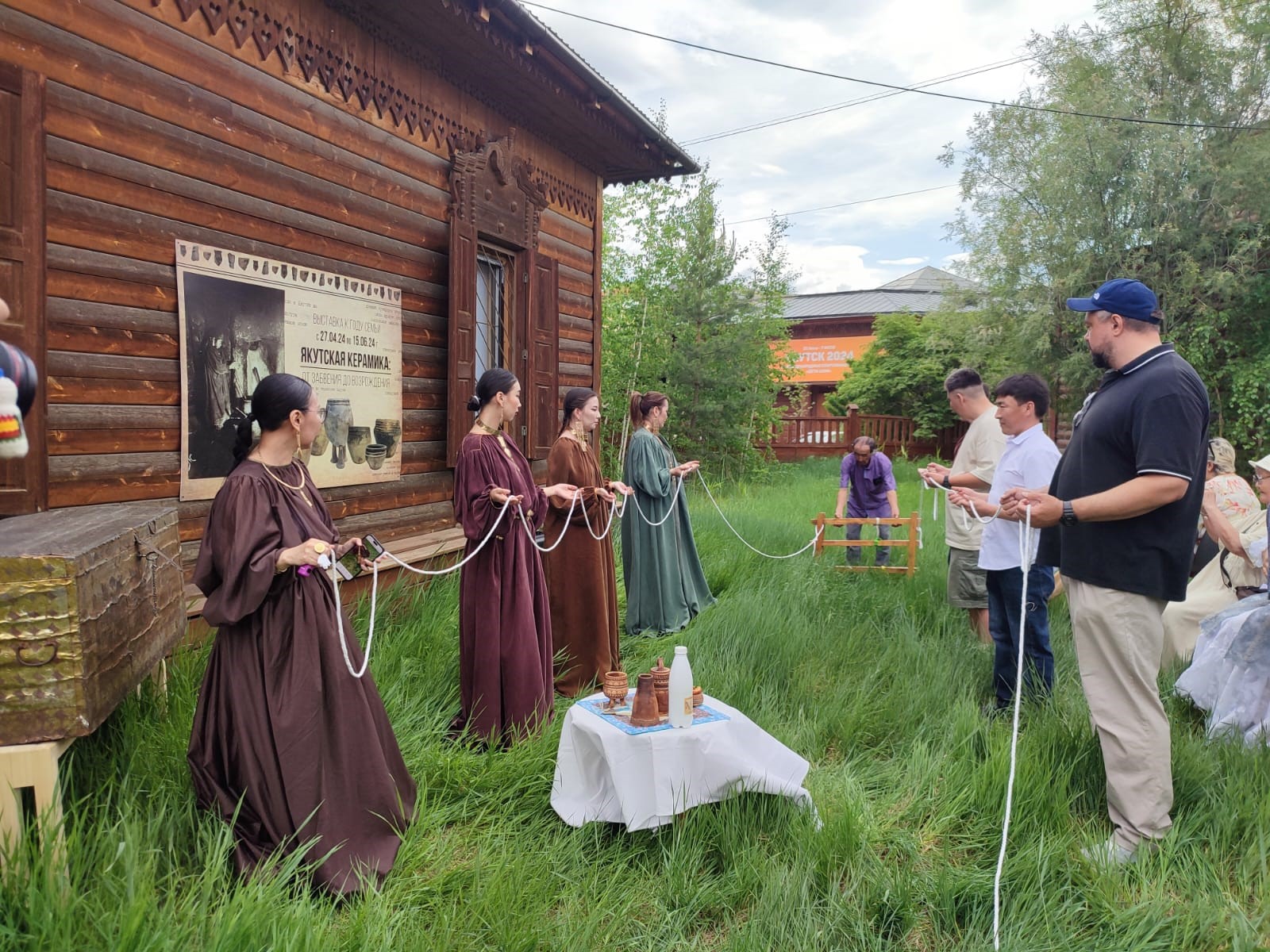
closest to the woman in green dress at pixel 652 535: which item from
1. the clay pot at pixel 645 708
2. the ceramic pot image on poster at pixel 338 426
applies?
the ceramic pot image on poster at pixel 338 426

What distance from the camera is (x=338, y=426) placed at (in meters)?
5.63

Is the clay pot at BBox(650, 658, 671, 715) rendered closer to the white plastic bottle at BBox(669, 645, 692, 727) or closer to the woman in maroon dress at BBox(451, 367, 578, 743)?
the white plastic bottle at BBox(669, 645, 692, 727)

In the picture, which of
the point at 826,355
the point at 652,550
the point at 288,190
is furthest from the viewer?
the point at 826,355

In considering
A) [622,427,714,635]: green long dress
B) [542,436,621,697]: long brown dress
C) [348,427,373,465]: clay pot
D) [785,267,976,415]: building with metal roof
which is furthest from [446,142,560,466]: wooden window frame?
[785,267,976,415]: building with metal roof

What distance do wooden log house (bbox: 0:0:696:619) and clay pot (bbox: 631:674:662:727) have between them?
2.66m

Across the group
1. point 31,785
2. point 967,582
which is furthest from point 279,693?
point 967,582

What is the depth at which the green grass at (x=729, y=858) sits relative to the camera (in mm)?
2545

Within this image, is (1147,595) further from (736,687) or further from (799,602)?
(799,602)

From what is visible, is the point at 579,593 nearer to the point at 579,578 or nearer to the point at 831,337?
the point at 579,578

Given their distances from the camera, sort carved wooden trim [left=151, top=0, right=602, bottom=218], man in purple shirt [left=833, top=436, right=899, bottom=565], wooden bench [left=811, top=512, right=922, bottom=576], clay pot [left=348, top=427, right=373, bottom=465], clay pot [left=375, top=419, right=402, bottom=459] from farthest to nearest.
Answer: man in purple shirt [left=833, top=436, right=899, bottom=565] < wooden bench [left=811, top=512, right=922, bottom=576] < clay pot [left=375, top=419, right=402, bottom=459] < clay pot [left=348, top=427, right=373, bottom=465] < carved wooden trim [left=151, top=0, right=602, bottom=218]

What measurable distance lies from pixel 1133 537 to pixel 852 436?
20123mm

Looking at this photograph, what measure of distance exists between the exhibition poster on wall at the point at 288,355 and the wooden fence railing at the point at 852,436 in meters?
17.4

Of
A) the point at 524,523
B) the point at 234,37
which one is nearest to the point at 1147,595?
the point at 524,523

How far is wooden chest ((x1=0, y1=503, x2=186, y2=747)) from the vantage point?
2400 mm
